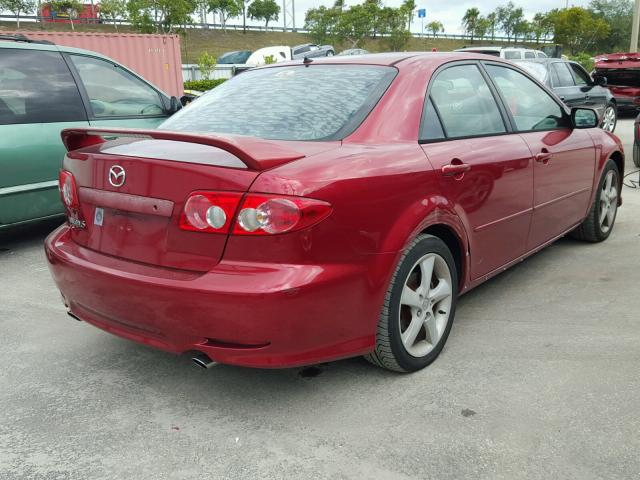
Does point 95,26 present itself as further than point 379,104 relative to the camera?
Yes

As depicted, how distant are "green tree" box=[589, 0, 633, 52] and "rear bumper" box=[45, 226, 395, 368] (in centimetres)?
6884

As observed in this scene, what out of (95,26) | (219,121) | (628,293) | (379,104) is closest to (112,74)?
(219,121)

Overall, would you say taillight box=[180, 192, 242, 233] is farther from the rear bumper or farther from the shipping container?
the shipping container

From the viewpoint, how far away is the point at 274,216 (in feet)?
7.54

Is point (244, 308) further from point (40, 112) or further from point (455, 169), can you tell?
point (40, 112)

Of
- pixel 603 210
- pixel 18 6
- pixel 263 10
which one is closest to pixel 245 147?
pixel 603 210

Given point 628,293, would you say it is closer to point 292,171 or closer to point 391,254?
point 391,254

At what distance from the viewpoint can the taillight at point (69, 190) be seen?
287 cm

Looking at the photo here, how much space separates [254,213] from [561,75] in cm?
1104

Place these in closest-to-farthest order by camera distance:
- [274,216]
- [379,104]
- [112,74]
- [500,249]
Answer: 1. [274,216]
2. [379,104]
3. [500,249]
4. [112,74]

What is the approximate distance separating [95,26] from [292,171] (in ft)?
226

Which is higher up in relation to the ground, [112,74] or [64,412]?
[112,74]

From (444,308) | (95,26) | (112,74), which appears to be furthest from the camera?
(95,26)

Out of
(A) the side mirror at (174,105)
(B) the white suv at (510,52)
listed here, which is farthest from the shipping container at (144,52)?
(A) the side mirror at (174,105)
